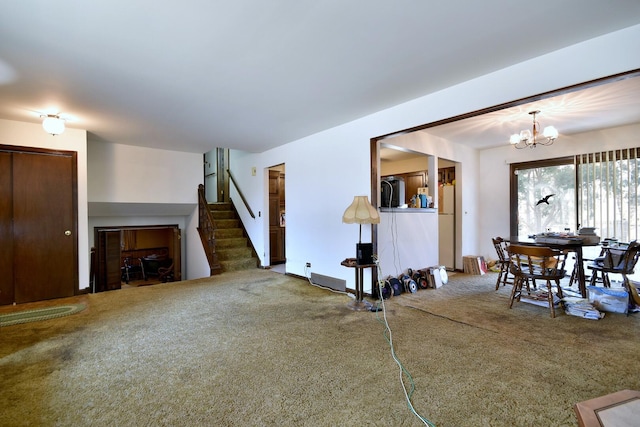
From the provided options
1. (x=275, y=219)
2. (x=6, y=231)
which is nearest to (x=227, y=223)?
(x=275, y=219)

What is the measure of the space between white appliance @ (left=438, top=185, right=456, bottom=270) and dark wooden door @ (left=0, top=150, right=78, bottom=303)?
6.39m

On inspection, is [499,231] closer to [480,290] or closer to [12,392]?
[480,290]

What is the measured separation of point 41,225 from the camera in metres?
4.22

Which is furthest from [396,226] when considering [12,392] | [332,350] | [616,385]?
[12,392]

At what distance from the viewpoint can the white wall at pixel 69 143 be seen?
13.4 ft

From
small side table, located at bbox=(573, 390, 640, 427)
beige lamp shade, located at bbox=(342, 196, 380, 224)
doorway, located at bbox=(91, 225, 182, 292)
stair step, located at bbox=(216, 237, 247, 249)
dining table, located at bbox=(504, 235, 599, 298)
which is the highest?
beige lamp shade, located at bbox=(342, 196, 380, 224)

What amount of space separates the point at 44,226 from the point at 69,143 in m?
1.24

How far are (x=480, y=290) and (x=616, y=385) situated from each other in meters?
2.57

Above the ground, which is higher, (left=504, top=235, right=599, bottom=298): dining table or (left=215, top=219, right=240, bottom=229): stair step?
(left=215, top=219, right=240, bottom=229): stair step

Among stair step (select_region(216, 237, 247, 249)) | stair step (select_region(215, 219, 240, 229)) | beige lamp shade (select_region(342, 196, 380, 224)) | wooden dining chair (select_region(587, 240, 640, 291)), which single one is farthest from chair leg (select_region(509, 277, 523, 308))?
stair step (select_region(215, 219, 240, 229))

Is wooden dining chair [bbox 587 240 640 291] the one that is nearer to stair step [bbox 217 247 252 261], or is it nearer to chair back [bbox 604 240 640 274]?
chair back [bbox 604 240 640 274]

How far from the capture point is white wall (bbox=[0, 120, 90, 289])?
410cm

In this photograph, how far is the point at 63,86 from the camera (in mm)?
3078

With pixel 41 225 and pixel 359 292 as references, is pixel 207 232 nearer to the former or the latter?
pixel 41 225
